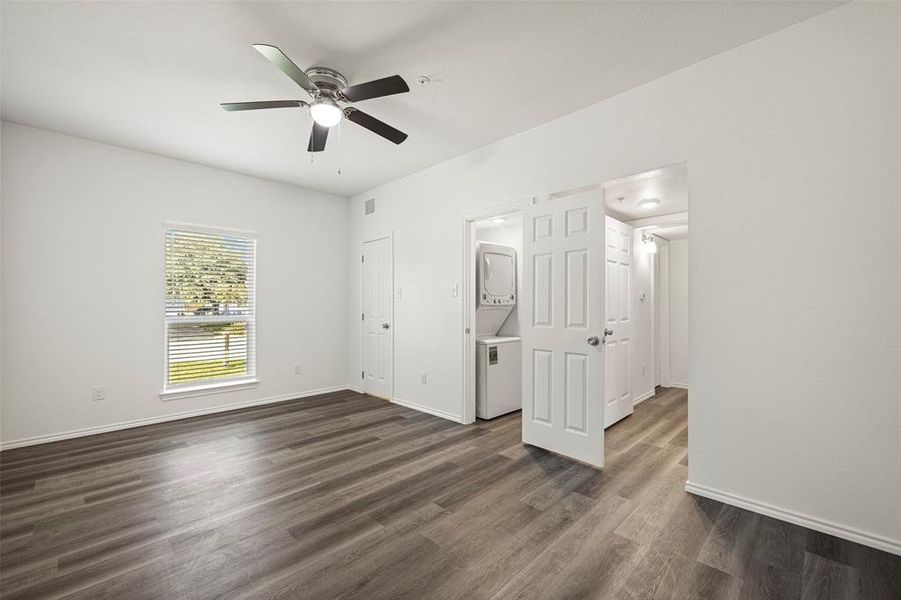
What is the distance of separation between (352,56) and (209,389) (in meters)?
3.92

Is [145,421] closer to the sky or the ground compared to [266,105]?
closer to the ground

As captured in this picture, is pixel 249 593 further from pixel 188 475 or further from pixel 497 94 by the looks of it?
pixel 497 94

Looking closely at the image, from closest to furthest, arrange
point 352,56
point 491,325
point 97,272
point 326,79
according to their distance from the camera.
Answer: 1. point 352,56
2. point 326,79
3. point 97,272
4. point 491,325

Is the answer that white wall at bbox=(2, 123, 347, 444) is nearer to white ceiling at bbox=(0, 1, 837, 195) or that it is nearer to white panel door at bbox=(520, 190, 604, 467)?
white ceiling at bbox=(0, 1, 837, 195)

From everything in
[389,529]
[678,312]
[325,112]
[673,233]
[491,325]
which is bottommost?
[389,529]

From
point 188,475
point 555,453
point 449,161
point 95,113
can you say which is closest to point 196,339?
point 188,475

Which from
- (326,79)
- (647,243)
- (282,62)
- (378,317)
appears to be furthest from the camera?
(378,317)

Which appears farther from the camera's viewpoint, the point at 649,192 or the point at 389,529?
the point at 649,192

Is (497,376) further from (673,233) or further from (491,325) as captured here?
(673,233)

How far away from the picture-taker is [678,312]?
5.86 meters

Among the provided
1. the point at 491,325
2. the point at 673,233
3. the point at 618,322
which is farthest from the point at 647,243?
the point at 491,325

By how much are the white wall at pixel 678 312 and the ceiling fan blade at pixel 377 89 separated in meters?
5.20

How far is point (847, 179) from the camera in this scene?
2.06 m

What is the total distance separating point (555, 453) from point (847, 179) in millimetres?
2562
